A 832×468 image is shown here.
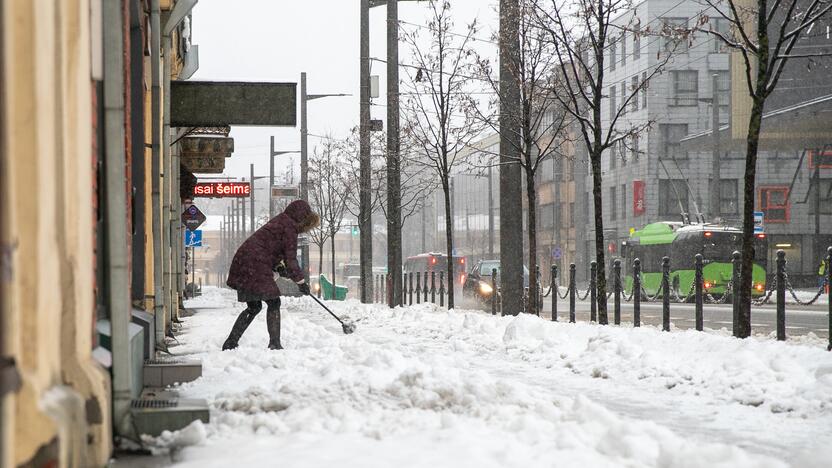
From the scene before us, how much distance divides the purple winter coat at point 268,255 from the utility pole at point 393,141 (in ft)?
45.3

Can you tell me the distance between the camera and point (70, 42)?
4.47 meters

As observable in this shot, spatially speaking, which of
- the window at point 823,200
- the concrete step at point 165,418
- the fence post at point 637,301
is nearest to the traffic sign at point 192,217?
the fence post at point 637,301

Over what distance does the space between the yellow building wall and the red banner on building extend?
5745 cm

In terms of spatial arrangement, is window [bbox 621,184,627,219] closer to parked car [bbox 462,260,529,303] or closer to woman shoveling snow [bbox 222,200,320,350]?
parked car [bbox 462,260,529,303]

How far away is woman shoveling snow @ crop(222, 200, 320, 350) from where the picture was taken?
1116 cm

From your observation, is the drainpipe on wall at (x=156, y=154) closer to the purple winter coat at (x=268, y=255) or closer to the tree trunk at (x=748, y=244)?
the purple winter coat at (x=268, y=255)

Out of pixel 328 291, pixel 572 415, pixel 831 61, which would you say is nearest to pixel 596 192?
pixel 572 415

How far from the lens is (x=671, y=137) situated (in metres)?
61.5

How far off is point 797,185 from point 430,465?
56.0 meters

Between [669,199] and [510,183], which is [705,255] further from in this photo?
[669,199]

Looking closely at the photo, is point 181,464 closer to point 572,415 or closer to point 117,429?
point 117,429

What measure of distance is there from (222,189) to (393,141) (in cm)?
476

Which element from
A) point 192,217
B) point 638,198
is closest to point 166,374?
point 192,217

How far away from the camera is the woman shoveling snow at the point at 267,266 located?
36.6ft
